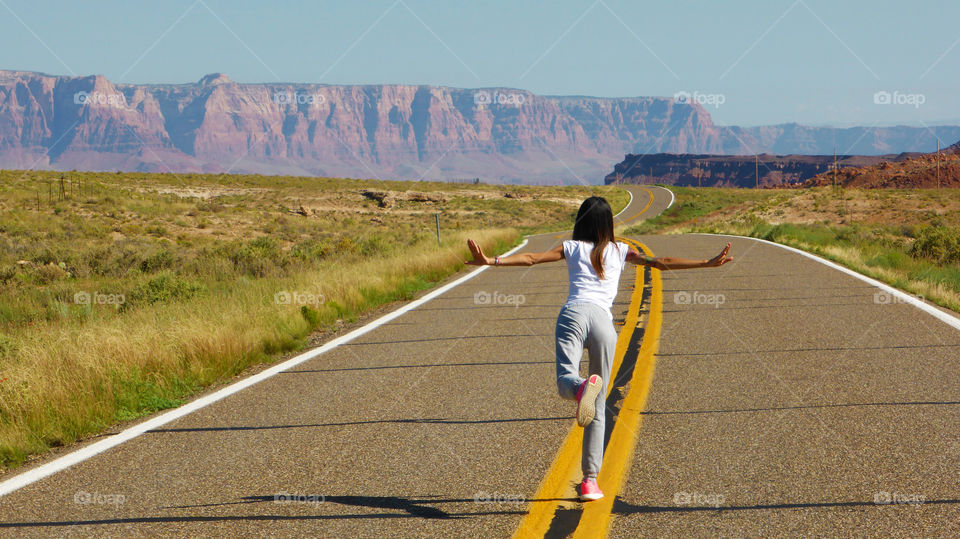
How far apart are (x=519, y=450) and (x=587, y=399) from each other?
1236 mm

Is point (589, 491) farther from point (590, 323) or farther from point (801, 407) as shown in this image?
point (801, 407)

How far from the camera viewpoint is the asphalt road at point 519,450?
397 cm

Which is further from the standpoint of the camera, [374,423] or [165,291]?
[165,291]

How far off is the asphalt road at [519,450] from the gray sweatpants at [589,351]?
310 mm

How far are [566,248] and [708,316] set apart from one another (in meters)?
6.50

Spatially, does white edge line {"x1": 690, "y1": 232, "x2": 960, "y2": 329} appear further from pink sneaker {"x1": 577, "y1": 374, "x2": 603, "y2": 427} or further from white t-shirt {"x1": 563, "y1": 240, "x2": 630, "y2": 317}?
pink sneaker {"x1": 577, "y1": 374, "x2": 603, "y2": 427}

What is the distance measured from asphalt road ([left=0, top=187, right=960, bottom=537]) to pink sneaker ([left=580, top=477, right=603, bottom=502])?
0.25 ft

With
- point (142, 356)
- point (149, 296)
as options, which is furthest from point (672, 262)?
point (149, 296)

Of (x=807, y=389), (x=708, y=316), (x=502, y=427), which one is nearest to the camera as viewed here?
(x=502, y=427)

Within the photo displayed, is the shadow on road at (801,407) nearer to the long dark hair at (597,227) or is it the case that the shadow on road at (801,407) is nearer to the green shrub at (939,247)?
the long dark hair at (597,227)

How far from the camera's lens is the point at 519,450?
5.02m

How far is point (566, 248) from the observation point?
4562 millimetres

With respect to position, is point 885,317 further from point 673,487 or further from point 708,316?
point 673,487

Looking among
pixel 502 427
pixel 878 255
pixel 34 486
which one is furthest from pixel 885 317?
pixel 878 255
